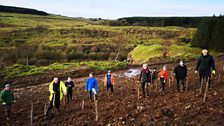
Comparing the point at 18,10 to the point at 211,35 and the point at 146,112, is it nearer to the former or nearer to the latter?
the point at 211,35

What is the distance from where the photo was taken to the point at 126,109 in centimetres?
1742

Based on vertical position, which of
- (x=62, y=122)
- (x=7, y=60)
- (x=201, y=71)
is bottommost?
(x=7, y=60)

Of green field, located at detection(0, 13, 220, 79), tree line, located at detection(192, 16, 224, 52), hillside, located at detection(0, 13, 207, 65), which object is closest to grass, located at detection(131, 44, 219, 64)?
green field, located at detection(0, 13, 220, 79)

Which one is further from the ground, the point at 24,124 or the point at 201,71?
the point at 201,71

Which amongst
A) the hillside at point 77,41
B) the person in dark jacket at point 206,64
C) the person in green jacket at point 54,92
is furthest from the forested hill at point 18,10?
the person in dark jacket at point 206,64

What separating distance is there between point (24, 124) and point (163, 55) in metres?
37.0

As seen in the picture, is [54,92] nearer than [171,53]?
Yes

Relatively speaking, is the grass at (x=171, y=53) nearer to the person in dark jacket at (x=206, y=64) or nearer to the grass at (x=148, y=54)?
the grass at (x=148, y=54)

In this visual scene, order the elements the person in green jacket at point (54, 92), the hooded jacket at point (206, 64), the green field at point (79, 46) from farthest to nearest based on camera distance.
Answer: the green field at point (79, 46) → the hooded jacket at point (206, 64) → the person in green jacket at point (54, 92)

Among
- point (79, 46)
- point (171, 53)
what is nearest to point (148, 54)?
point (171, 53)

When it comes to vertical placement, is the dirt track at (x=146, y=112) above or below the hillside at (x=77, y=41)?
above

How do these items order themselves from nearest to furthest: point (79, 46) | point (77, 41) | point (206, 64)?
point (206, 64) < point (79, 46) < point (77, 41)

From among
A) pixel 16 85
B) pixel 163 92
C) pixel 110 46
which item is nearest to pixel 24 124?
pixel 163 92

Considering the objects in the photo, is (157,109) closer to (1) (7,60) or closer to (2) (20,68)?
(2) (20,68)
